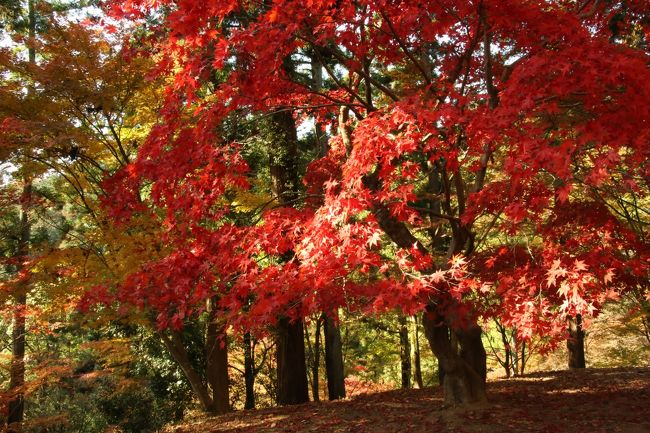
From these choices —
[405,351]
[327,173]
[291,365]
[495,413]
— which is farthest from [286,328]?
[405,351]

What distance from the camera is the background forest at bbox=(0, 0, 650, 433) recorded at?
4.41 metres

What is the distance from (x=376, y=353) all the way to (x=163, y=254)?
10.6 m

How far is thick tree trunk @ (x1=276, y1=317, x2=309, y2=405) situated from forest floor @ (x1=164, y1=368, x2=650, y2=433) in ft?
2.43

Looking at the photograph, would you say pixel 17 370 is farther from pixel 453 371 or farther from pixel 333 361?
pixel 453 371

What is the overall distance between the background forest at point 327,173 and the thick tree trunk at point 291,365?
0.04 metres

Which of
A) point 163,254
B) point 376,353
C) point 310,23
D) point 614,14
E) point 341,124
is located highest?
point 614,14

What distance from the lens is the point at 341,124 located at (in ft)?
22.4

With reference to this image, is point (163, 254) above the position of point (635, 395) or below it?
above

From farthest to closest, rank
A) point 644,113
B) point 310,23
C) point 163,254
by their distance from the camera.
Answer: point 163,254
point 310,23
point 644,113

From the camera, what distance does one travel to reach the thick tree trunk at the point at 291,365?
401 inches

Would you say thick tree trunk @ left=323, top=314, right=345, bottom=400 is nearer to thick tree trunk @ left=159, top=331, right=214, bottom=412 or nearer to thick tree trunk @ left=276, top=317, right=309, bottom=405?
thick tree trunk @ left=276, top=317, right=309, bottom=405

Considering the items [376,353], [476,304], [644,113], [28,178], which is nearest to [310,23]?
[644,113]

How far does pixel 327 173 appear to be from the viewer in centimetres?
794

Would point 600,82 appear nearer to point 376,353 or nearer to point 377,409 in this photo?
point 377,409
